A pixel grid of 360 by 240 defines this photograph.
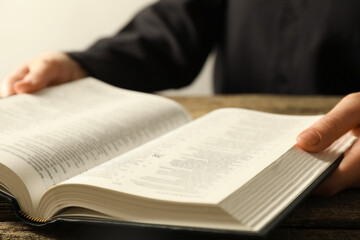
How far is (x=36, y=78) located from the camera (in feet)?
2.60

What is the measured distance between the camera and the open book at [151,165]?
16.1 inches

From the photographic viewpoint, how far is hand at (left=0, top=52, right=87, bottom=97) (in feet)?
2.53

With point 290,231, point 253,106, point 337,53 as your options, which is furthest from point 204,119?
point 337,53

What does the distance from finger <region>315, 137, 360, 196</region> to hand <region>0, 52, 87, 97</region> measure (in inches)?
18.8

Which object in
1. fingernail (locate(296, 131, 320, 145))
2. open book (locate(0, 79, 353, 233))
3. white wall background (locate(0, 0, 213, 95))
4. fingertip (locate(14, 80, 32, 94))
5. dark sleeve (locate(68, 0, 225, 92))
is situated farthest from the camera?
white wall background (locate(0, 0, 213, 95))

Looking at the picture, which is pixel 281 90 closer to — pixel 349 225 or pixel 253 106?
pixel 253 106

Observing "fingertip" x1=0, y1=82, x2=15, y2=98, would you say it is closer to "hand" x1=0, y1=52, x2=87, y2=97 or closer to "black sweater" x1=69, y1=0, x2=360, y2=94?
"hand" x1=0, y1=52, x2=87, y2=97

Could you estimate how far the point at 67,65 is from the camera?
945 mm

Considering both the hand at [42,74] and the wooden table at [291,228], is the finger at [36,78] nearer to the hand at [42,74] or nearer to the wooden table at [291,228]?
the hand at [42,74]

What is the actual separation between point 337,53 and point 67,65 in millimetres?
661

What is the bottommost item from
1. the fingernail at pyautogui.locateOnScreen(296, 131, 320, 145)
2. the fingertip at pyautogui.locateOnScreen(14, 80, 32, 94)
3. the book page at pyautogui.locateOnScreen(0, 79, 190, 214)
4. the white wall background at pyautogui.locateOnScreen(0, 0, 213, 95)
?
the white wall background at pyautogui.locateOnScreen(0, 0, 213, 95)

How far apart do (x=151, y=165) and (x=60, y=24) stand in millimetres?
2048

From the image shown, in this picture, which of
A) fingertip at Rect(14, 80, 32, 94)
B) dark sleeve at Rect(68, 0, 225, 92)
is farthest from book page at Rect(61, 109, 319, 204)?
dark sleeve at Rect(68, 0, 225, 92)

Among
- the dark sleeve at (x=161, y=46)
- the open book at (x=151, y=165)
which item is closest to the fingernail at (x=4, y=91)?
the open book at (x=151, y=165)
